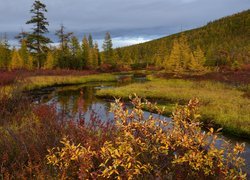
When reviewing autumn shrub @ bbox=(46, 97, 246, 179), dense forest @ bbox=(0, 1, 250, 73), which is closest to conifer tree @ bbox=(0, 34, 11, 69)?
dense forest @ bbox=(0, 1, 250, 73)

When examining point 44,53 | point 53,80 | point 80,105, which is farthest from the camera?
point 44,53

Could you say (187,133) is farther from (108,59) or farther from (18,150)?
(108,59)

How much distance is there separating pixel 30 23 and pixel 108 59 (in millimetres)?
24817

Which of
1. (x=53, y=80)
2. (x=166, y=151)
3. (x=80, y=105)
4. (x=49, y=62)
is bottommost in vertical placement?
(x=53, y=80)

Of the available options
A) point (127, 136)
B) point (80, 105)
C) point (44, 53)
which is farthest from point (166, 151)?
point (44, 53)

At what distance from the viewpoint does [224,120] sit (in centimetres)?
1390

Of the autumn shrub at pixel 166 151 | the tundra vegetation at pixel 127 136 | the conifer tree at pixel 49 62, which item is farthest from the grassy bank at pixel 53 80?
the autumn shrub at pixel 166 151

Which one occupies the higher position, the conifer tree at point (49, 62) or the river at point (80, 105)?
the conifer tree at point (49, 62)

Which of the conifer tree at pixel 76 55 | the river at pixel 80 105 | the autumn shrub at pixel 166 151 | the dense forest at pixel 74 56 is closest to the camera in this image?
the autumn shrub at pixel 166 151

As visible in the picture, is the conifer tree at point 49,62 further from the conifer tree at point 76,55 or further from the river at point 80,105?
the river at point 80,105

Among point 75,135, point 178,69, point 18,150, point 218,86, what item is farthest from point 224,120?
point 178,69

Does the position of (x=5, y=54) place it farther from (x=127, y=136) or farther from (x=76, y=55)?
(x=127, y=136)

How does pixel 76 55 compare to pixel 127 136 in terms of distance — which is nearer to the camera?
pixel 127 136

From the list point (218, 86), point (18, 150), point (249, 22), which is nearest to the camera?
point (18, 150)
